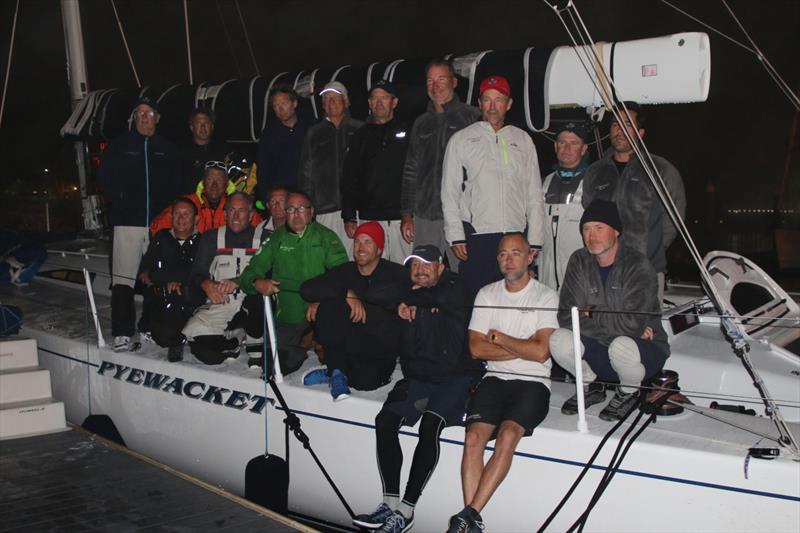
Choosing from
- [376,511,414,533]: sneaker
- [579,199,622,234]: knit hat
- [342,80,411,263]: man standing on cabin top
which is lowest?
[376,511,414,533]: sneaker

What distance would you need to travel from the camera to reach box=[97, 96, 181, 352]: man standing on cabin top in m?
6.97

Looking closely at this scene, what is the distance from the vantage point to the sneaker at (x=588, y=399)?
439 centimetres

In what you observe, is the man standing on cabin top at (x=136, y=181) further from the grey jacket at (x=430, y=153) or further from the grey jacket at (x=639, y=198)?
the grey jacket at (x=639, y=198)

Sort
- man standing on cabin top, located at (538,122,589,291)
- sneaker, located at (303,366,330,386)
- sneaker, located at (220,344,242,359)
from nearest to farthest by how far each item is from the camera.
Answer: sneaker, located at (303,366,330,386) → man standing on cabin top, located at (538,122,589,291) → sneaker, located at (220,344,242,359)

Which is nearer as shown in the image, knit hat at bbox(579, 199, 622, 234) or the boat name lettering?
knit hat at bbox(579, 199, 622, 234)

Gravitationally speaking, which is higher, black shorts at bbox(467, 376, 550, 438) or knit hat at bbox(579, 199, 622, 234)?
knit hat at bbox(579, 199, 622, 234)

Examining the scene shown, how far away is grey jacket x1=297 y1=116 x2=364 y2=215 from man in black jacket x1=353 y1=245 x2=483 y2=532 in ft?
5.16

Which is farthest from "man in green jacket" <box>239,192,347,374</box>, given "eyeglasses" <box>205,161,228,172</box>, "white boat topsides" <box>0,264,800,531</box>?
"eyeglasses" <box>205,161,228,172</box>

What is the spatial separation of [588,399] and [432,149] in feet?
6.58

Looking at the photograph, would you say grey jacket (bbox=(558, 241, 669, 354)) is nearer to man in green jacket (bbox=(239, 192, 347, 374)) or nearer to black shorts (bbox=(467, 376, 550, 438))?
black shorts (bbox=(467, 376, 550, 438))

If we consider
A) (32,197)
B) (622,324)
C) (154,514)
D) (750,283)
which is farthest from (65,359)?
(32,197)

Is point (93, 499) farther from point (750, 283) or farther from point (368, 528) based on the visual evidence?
point (750, 283)

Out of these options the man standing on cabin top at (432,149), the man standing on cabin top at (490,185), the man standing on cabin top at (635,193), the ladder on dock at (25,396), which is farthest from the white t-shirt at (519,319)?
the ladder on dock at (25,396)

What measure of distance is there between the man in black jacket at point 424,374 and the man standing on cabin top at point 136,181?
10.0 ft
